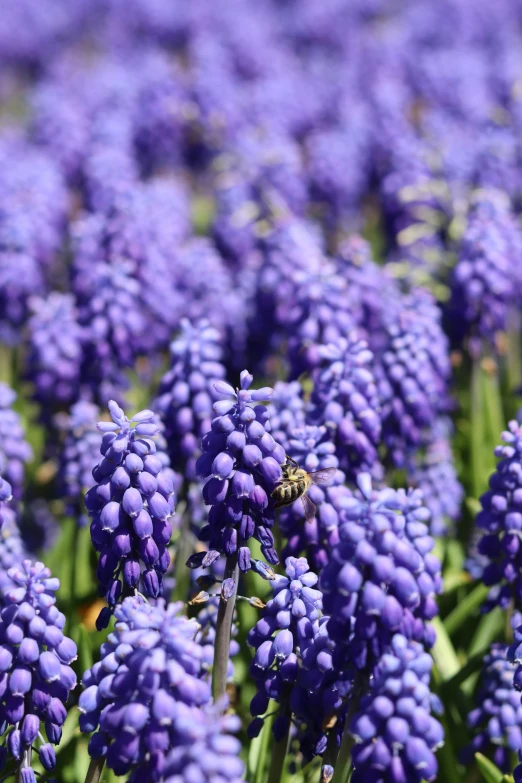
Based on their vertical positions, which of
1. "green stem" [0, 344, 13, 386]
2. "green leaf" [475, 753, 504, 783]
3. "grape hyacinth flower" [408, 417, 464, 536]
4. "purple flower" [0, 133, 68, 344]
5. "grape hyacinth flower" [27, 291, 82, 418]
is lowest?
"green leaf" [475, 753, 504, 783]

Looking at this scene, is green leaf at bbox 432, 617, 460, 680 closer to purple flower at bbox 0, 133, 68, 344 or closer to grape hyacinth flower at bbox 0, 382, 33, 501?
grape hyacinth flower at bbox 0, 382, 33, 501

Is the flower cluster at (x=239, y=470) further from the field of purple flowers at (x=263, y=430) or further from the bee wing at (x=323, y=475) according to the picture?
the bee wing at (x=323, y=475)

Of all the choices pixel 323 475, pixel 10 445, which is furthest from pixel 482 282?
pixel 10 445

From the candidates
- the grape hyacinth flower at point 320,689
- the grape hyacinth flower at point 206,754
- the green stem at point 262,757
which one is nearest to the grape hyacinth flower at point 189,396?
the green stem at point 262,757

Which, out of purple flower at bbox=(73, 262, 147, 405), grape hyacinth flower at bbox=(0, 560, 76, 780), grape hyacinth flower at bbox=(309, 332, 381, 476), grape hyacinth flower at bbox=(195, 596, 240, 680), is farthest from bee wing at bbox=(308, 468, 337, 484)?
purple flower at bbox=(73, 262, 147, 405)

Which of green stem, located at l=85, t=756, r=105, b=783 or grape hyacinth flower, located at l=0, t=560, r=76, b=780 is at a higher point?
grape hyacinth flower, located at l=0, t=560, r=76, b=780

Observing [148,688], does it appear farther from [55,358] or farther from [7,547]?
[55,358]

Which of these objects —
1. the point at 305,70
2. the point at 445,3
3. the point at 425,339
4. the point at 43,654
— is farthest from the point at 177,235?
the point at 445,3
